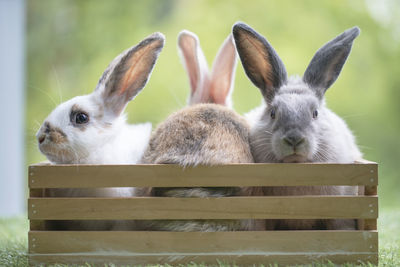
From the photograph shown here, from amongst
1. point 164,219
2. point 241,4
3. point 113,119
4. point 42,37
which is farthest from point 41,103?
point 164,219

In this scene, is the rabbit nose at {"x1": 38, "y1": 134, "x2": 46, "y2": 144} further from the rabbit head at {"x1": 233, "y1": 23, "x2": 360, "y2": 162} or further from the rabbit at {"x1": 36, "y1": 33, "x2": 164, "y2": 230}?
the rabbit head at {"x1": 233, "y1": 23, "x2": 360, "y2": 162}

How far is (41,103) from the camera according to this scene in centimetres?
516

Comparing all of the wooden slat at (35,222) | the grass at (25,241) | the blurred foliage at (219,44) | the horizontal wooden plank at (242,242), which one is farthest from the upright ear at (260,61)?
Result: the blurred foliage at (219,44)

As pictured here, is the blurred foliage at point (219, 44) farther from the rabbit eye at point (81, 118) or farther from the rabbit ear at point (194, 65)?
the rabbit eye at point (81, 118)

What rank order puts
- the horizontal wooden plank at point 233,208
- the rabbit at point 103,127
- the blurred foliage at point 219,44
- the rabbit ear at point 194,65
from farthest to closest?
1. the blurred foliage at point 219,44
2. the rabbit ear at point 194,65
3. the rabbit at point 103,127
4. the horizontal wooden plank at point 233,208

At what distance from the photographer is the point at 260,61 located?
79.2 inches

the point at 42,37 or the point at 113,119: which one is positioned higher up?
the point at 42,37

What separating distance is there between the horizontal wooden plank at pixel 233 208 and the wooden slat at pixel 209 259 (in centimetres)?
13

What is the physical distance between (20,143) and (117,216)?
316 cm

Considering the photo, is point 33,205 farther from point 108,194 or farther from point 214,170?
point 214,170

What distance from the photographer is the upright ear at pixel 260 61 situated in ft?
6.40

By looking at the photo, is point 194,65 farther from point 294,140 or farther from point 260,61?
point 294,140

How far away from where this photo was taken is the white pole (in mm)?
4367

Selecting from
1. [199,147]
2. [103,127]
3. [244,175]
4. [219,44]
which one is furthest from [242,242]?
[219,44]
